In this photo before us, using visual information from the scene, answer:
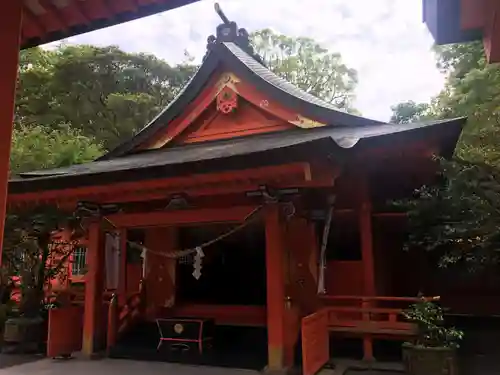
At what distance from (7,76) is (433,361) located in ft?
17.9

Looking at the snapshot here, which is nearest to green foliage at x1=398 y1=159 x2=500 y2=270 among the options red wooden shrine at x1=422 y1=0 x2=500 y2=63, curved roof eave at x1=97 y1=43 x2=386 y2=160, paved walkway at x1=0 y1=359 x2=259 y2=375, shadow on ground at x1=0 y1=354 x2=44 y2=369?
curved roof eave at x1=97 y1=43 x2=386 y2=160

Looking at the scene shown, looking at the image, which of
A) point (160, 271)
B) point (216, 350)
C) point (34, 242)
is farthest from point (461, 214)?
point (34, 242)

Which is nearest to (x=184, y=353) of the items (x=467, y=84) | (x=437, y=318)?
(x=437, y=318)

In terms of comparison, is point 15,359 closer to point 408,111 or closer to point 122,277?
point 122,277

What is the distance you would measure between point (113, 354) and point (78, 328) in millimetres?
1041

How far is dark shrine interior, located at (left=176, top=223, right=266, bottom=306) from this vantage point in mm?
8508

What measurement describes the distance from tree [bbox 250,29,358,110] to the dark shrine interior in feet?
59.8

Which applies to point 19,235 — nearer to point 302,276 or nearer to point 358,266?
point 302,276

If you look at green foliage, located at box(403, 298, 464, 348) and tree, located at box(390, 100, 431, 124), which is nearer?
green foliage, located at box(403, 298, 464, 348)

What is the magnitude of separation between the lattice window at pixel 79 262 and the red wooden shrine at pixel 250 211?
4.02m

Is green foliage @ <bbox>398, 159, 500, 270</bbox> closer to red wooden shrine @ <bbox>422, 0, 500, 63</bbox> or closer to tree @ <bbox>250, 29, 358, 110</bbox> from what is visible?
red wooden shrine @ <bbox>422, 0, 500, 63</bbox>

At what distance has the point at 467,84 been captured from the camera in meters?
10.4

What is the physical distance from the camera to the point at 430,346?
561 centimetres

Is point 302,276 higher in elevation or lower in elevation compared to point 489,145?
lower
